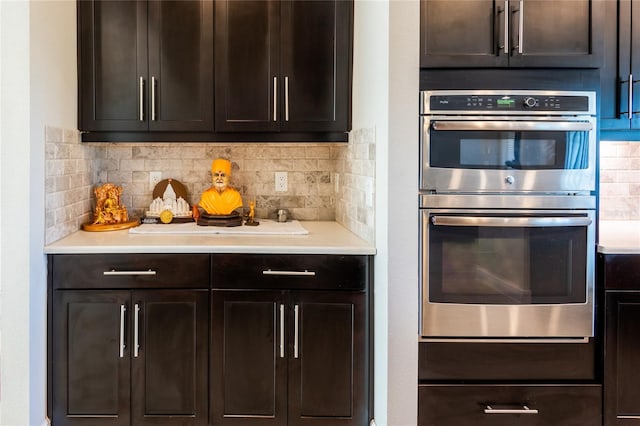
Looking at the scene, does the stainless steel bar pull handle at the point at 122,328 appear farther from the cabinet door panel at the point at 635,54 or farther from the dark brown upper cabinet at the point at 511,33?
the cabinet door panel at the point at 635,54

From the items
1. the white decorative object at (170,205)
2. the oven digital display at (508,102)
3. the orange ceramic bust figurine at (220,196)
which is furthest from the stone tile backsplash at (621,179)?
the white decorative object at (170,205)

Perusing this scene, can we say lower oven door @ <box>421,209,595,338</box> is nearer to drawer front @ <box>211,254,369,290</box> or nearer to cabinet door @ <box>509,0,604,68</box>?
drawer front @ <box>211,254,369,290</box>

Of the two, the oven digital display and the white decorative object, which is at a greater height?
the oven digital display

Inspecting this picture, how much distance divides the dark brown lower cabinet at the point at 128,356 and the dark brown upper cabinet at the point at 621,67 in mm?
2028

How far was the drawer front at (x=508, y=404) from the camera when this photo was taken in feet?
7.02

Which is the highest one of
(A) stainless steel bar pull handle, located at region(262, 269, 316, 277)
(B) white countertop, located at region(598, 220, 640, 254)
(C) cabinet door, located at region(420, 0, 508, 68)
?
(C) cabinet door, located at region(420, 0, 508, 68)

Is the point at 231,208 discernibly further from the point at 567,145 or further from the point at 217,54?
the point at 567,145

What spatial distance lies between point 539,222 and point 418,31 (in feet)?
2.94

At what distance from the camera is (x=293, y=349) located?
226 centimetres

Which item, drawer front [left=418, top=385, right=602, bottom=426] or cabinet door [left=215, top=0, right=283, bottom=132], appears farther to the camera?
cabinet door [left=215, top=0, right=283, bottom=132]

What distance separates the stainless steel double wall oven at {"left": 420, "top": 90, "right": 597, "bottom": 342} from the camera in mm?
2076

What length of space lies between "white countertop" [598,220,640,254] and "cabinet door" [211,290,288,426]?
1.39 m

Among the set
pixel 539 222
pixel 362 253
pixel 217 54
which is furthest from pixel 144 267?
pixel 539 222

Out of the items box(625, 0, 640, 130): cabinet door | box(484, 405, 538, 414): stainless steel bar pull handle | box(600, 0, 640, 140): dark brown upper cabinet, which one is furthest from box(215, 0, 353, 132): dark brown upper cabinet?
box(484, 405, 538, 414): stainless steel bar pull handle
